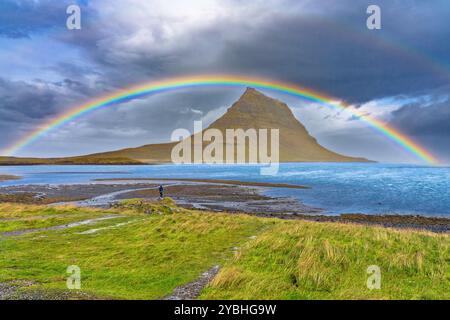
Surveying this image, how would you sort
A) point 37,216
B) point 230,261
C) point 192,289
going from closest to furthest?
point 192,289 < point 230,261 < point 37,216

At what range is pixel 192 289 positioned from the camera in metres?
11.3

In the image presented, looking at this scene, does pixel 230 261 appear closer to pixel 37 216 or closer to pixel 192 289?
pixel 192 289

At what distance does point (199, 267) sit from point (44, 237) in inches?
448

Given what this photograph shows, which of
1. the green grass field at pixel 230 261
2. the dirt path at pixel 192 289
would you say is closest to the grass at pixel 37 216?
the green grass field at pixel 230 261

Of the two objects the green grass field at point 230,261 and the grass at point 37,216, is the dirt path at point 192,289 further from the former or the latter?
the grass at point 37,216

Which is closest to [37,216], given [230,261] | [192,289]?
[230,261]

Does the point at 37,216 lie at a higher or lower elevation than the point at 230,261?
lower

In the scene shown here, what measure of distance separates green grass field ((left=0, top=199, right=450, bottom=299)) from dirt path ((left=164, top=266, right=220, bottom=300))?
315 millimetres

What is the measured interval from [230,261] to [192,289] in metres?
3.47

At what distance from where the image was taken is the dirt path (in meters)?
10.6

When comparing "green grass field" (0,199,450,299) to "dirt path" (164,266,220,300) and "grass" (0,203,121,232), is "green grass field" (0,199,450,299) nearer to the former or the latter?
"dirt path" (164,266,220,300)

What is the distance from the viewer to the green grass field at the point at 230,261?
36.5ft

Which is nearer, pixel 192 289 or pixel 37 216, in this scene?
pixel 192 289
